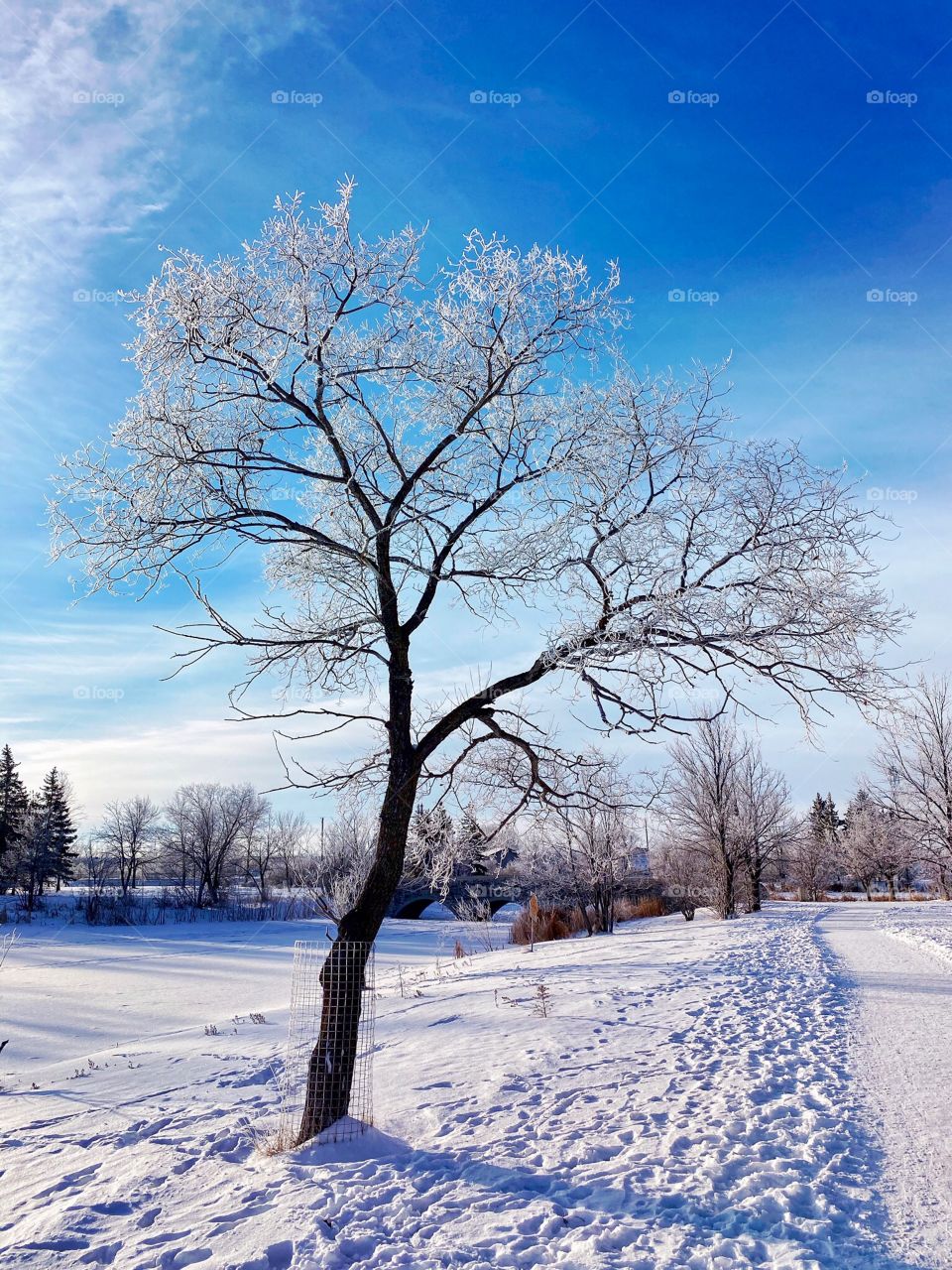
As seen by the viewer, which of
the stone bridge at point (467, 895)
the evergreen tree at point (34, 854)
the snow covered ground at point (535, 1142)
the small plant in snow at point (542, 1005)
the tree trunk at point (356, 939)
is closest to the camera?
the snow covered ground at point (535, 1142)

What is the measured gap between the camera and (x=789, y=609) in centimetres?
652

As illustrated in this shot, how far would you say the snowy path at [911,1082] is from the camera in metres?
4.01

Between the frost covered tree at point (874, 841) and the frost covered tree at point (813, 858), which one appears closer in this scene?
the frost covered tree at point (874, 841)

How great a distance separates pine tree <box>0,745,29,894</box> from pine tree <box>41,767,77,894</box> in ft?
6.00

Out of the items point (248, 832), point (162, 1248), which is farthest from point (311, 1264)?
point (248, 832)

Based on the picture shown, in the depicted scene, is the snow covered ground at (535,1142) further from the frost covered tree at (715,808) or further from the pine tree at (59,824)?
the pine tree at (59,824)

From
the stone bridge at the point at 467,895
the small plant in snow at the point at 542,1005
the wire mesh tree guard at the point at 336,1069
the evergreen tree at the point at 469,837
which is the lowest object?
the stone bridge at the point at 467,895

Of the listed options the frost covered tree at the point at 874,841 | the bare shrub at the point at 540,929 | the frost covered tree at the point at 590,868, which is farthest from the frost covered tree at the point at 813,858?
the bare shrub at the point at 540,929

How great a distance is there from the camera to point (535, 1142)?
5277mm

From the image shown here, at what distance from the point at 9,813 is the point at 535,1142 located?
208 ft

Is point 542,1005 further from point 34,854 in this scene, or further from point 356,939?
point 34,854

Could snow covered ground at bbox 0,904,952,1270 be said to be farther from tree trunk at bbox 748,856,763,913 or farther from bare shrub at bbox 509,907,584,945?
tree trunk at bbox 748,856,763,913

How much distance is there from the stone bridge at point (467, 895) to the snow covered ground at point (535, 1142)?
1906 centimetres

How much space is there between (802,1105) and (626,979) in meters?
→ 6.46
